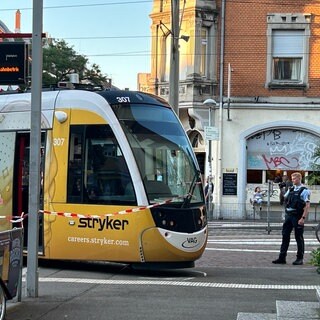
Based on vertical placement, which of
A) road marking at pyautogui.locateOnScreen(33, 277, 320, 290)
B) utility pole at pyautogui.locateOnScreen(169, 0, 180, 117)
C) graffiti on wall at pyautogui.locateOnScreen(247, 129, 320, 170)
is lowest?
road marking at pyautogui.locateOnScreen(33, 277, 320, 290)

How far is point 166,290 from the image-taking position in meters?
8.89

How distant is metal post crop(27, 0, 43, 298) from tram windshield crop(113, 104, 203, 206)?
2302 millimetres

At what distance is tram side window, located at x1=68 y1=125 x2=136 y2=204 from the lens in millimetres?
10203

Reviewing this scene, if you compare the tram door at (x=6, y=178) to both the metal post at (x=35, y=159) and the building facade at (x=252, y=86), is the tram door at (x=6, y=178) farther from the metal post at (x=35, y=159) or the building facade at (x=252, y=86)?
the building facade at (x=252, y=86)

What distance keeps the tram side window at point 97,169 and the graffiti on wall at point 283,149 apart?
16.0 metres

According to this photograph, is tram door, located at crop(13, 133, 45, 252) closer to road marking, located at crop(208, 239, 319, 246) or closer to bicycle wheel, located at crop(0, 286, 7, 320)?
bicycle wheel, located at crop(0, 286, 7, 320)

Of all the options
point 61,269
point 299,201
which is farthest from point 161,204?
point 299,201

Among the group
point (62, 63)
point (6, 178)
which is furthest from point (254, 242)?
point (62, 63)

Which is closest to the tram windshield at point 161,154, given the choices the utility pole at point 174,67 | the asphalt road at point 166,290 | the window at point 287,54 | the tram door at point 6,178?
the asphalt road at point 166,290

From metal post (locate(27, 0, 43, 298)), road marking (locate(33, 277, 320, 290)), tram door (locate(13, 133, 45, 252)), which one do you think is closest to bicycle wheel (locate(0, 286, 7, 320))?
metal post (locate(27, 0, 43, 298))

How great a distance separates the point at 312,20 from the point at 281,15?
48.6 inches

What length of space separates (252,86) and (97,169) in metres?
16.3

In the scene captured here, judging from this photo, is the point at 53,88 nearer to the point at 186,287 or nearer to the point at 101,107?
the point at 101,107

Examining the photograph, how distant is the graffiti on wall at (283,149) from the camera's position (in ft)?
83.5
